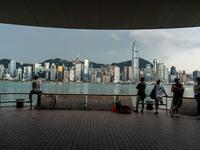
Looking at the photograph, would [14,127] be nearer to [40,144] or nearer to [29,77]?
[40,144]

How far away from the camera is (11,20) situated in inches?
258

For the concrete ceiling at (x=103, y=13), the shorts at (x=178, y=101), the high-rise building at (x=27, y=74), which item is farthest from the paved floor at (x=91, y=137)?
the high-rise building at (x=27, y=74)

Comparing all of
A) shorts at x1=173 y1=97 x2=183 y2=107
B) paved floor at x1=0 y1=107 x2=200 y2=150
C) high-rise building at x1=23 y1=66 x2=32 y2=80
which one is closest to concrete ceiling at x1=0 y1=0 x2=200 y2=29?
paved floor at x1=0 y1=107 x2=200 y2=150

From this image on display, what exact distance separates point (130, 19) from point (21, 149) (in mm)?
5325

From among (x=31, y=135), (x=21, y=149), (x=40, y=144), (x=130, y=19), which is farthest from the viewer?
(x=130, y=19)

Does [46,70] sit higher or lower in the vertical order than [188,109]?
higher

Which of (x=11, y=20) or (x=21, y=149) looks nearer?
(x=21, y=149)

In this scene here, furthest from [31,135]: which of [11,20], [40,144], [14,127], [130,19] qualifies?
[130,19]

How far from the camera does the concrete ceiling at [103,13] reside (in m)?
5.23

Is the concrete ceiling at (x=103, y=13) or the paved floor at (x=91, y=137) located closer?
the paved floor at (x=91, y=137)

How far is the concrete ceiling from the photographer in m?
5.23

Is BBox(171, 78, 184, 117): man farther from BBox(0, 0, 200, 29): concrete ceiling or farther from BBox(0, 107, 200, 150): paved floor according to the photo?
BBox(0, 0, 200, 29): concrete ceiling

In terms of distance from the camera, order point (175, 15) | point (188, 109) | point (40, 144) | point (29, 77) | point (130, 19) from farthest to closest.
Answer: point (29, 77) → point (188, 109) → point (130, 19) → point (175, 15) → point (40, 144)

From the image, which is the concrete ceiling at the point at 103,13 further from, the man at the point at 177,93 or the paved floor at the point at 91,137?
the paved floor at the point at 91,137
